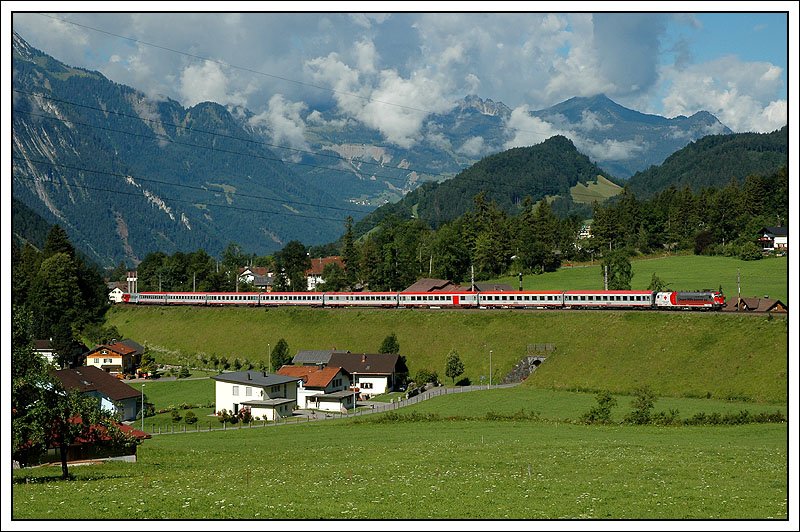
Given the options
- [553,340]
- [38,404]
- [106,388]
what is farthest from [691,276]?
[38,404]

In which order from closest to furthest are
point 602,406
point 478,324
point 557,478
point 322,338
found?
point 557,478 → point 602,406 → point 478,324 → point 322,338

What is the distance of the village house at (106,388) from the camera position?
2073 inches

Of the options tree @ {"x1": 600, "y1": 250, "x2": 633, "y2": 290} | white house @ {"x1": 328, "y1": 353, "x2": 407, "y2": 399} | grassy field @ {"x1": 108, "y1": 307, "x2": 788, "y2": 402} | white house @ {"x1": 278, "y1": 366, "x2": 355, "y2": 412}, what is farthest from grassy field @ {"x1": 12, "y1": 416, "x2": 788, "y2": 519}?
tree @ {"x1": 600, "y1": 250, "x2": 633, "y2": 290}

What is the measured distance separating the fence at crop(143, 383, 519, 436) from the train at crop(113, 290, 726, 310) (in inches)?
642

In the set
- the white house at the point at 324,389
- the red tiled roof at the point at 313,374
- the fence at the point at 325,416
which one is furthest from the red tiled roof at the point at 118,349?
the fence at the point at 325,416

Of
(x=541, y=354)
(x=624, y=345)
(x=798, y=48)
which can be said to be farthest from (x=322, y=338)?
(x=798, y=48)

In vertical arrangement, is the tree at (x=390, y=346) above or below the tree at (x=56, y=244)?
below

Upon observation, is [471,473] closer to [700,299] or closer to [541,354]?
[541,354]

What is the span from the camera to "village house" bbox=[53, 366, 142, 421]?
52.7 metres

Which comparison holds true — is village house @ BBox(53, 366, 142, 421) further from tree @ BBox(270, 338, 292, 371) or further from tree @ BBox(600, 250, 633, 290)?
tree @ BBox(600, 250, 633, 290)

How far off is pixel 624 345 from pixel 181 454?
37.6m

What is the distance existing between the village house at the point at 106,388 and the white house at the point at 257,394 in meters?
5.66

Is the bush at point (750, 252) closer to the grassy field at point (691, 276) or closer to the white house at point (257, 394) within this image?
the grassy field at point (691, 276)

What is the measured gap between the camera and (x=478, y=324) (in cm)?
7188
